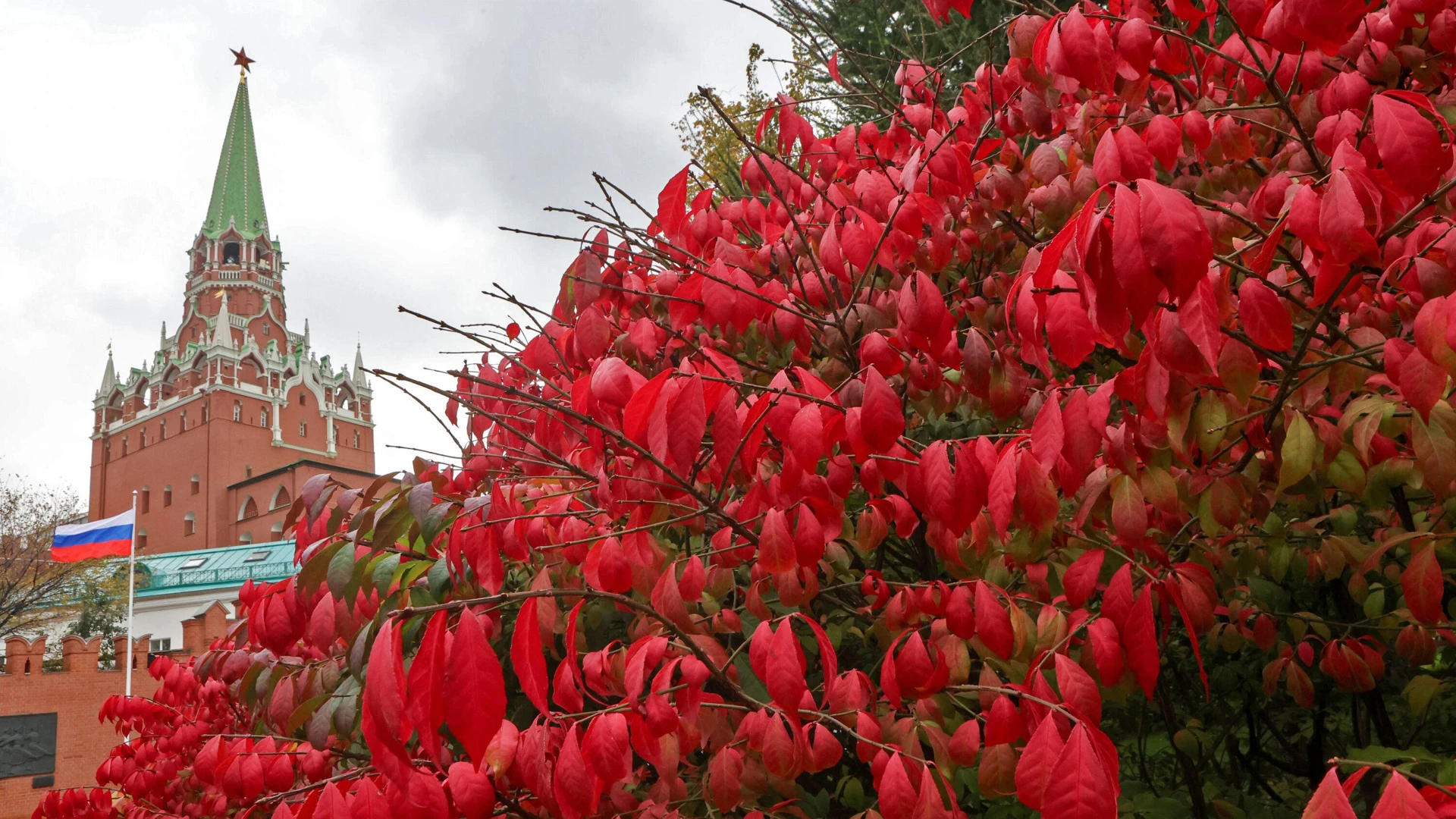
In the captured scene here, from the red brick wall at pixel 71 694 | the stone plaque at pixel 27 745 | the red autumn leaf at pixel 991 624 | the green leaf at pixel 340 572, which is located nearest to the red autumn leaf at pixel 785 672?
the red autumn leaf at pixel 991 624

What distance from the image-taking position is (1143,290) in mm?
967

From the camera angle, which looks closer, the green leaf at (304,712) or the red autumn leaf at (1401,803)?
the red autumn leaf at (1401,803)

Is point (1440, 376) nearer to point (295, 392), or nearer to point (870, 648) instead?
point (870, 648)

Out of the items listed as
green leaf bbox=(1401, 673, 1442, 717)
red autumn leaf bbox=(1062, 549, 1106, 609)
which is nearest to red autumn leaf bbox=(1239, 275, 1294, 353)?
red autumn leaf bbox=(1062, 549, 1106, 609)

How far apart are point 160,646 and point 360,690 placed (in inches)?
1584

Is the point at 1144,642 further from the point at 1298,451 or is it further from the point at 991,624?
the point at 1298,451

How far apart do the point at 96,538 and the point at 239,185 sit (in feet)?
125

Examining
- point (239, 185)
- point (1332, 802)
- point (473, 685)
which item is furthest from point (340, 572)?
point (239, 185)

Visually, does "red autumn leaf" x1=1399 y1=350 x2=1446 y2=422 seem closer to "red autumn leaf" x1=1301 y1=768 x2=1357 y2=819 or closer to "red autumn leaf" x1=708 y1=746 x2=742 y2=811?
"red autumn leaf" x1=1301 y1=768 x2=1357 y2=819

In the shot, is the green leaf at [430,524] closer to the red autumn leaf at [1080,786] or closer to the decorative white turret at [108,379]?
the red autumn leaf at [1080,786]

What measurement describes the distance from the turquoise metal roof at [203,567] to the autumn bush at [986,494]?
39494 millimetres

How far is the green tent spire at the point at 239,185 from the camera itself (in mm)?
54219

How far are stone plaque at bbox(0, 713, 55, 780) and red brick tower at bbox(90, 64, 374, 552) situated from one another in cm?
2379

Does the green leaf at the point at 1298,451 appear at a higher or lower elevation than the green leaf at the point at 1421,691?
higher
